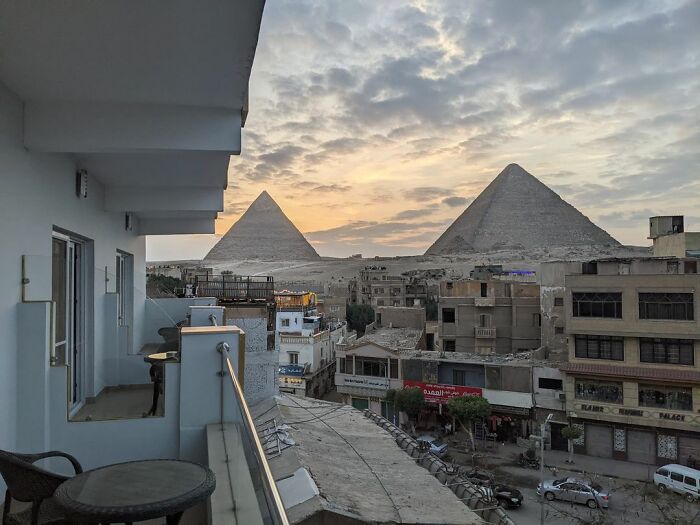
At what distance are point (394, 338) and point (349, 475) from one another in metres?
16.5

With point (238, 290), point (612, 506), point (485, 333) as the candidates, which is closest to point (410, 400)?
point (485, 333)

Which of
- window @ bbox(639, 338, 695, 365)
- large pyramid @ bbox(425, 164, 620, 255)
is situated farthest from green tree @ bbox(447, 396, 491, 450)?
large pyramid @ bbox(425, 164, 620, 255)

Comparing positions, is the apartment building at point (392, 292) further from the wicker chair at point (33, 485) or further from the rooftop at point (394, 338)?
the wicker chair at point (33, 485)

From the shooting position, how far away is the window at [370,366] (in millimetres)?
19922

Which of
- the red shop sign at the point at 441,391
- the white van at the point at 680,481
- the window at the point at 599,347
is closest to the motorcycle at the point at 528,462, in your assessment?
the red shop sign at the point at 441,391

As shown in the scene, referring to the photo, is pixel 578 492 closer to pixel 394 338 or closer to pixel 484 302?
pixel 484 302

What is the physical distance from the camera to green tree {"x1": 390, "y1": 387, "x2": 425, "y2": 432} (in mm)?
17812

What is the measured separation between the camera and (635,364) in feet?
49.4

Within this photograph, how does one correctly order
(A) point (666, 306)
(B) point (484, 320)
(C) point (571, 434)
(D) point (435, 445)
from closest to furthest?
(A) point (666, 306)
(C) point (571, 434)
(D) point (435, 445)
(B) point (484, 320)

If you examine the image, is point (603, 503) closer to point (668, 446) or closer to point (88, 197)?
point (668, 446)

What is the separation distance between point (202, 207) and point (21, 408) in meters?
3.17

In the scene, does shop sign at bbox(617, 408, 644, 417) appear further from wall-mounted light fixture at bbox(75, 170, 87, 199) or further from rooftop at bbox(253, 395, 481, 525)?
wall-mounted light fixture at bbox(75, 170, 87, 199)

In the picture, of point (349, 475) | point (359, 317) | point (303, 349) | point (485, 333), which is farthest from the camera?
point (359, 317)

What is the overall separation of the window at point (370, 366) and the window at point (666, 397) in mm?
8822
